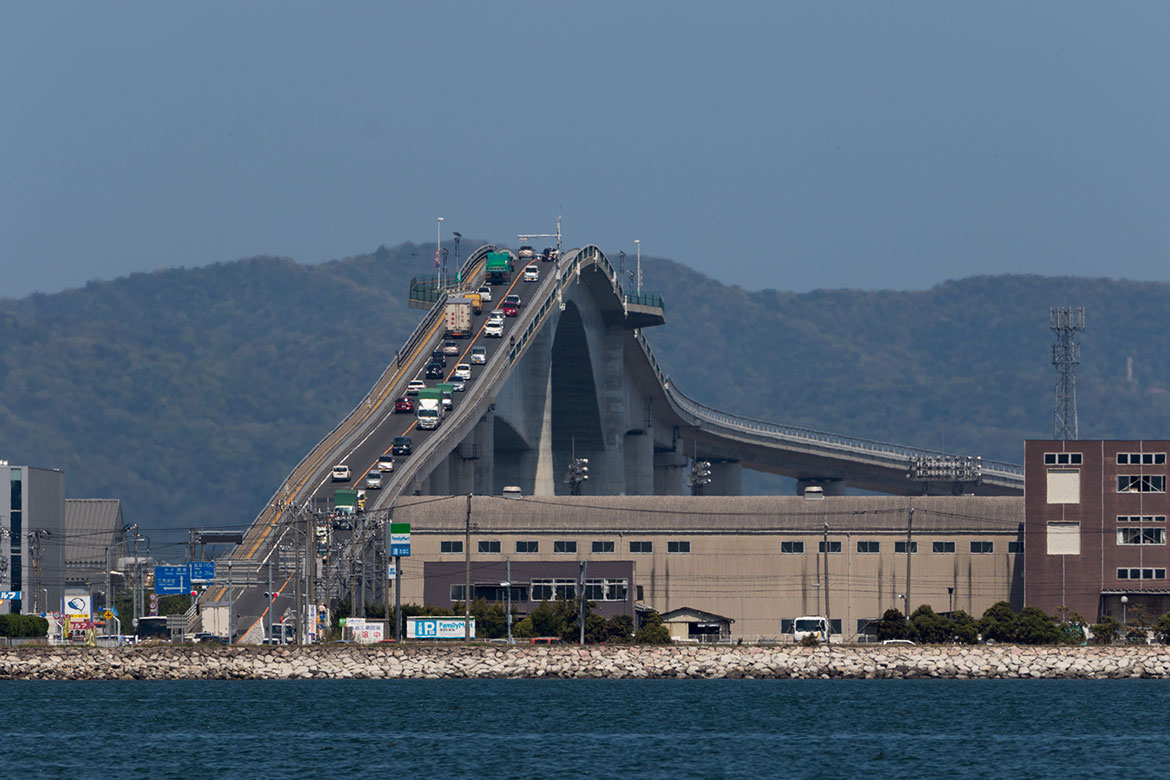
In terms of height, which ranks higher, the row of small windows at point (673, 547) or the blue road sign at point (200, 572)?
the row of small windows at point (673, 547)

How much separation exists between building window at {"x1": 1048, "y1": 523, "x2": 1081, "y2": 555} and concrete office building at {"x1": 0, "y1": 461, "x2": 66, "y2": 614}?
77.9 m

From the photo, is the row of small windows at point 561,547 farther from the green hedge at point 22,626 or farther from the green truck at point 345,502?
the green hedge at point 22,626

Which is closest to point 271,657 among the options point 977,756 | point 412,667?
point 412,667

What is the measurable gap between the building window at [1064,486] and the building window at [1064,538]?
1.86m

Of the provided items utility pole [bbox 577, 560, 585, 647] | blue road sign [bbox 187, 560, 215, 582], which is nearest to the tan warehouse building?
utility pole [bbox 577, 560, 585, 647]

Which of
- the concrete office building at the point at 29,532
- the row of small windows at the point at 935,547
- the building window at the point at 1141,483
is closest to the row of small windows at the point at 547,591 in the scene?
the row of small windows at the point at 935,547

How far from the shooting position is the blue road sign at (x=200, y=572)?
136 metres

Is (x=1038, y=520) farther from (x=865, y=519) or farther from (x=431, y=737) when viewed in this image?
(x=431, y=737)

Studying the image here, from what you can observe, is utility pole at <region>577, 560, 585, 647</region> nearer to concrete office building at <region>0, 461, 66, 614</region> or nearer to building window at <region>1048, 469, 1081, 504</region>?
building window at <region>1048, 469, 1081, 504</region>

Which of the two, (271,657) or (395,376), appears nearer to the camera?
(271,657)

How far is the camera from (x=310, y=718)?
98875mm

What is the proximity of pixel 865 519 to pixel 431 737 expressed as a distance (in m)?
72.0

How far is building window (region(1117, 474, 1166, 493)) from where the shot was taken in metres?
148

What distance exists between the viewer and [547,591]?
15512cm
